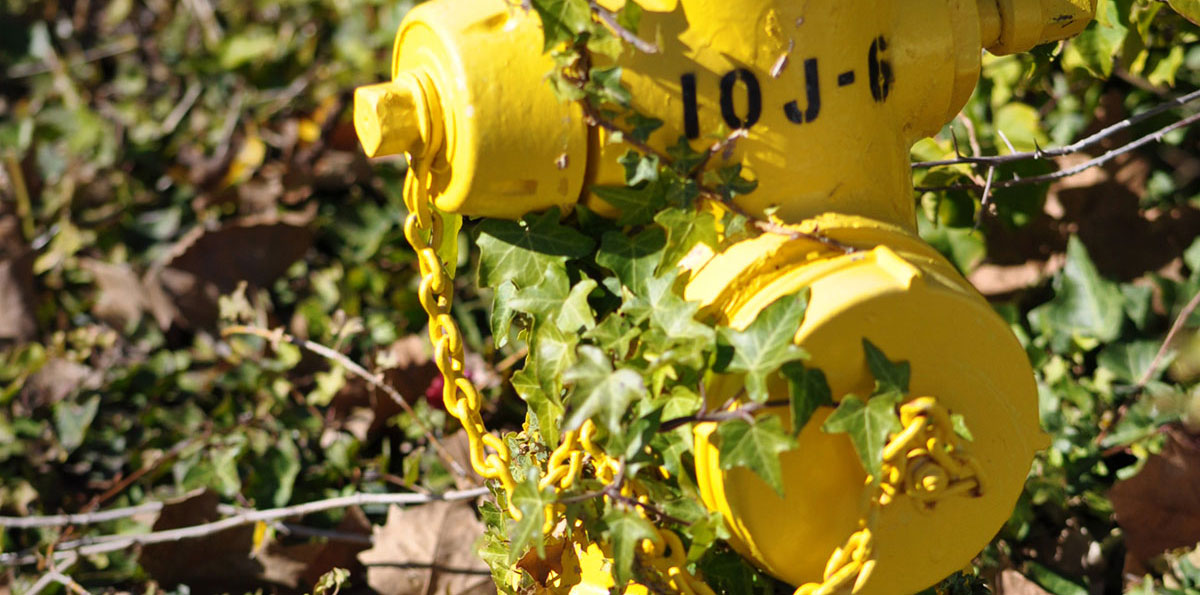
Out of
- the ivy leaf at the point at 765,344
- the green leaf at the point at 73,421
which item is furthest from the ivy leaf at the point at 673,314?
the green leaf at the point at 73,421

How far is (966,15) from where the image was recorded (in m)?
1.28

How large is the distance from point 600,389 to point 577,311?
0.14 m

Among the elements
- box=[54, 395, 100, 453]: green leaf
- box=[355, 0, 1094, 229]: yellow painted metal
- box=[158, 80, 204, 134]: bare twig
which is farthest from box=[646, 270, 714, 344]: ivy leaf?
box=[158, 80, 204, 134]: bare twig

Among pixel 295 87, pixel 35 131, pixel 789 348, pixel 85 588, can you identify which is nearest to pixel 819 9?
pixel 789 348

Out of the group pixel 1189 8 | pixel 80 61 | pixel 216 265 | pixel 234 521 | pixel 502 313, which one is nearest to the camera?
pixel 502 313

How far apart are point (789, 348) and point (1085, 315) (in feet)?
3.67

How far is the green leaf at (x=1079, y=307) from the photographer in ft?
6.42

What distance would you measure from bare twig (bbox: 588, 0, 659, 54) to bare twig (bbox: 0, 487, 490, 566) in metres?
0.77

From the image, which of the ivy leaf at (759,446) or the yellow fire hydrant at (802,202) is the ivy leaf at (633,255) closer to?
the yellow fire hydrant at (802,202)

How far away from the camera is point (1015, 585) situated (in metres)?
1.64

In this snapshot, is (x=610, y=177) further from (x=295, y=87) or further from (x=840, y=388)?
(x=295, y=87)

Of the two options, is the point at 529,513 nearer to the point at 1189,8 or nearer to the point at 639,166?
the point at 639,166

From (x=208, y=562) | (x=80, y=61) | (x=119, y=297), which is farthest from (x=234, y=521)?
(x=80, y=61)

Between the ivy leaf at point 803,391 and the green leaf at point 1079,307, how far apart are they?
3.41ft
